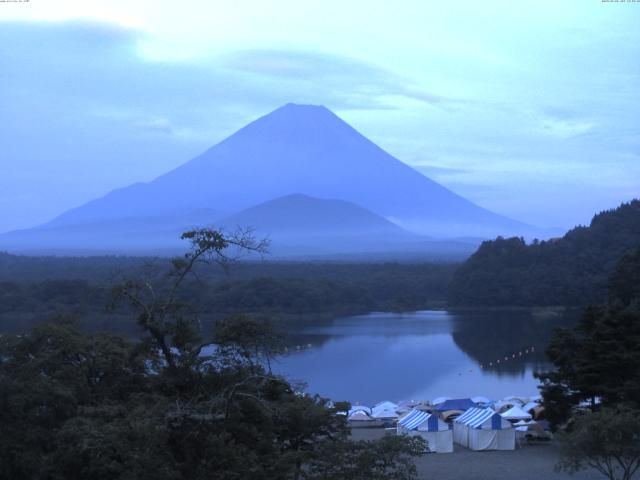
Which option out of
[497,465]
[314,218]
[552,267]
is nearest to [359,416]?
[497,465]

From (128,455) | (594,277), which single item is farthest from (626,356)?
(594,277)

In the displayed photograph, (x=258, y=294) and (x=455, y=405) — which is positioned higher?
(x=258, y=294)

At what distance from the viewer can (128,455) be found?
18.2 ft

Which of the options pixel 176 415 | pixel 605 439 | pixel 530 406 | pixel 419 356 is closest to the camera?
pixel 176 415

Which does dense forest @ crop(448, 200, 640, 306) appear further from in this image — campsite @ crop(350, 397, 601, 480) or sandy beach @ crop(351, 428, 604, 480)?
sandy beach @ crop(351, 428, 604, 480)

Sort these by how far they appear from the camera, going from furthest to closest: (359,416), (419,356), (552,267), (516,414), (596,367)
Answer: (552,267)
(419,356)
(359,416)
(516,414)
(596,367)

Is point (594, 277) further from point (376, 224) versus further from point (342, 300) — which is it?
point (376, 224)

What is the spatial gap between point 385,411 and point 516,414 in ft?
7.43

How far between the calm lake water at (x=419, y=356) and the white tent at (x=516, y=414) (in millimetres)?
4066

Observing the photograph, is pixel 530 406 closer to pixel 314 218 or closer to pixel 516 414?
pixel 516 414

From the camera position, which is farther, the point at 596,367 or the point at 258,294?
the point at 258,294

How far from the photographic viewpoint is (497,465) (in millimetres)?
10727

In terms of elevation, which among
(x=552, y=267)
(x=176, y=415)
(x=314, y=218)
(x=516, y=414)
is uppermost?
(x=314, y=218)

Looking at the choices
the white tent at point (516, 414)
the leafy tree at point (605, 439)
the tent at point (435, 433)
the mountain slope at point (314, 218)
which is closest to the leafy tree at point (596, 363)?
the tent at point (435, 433)
